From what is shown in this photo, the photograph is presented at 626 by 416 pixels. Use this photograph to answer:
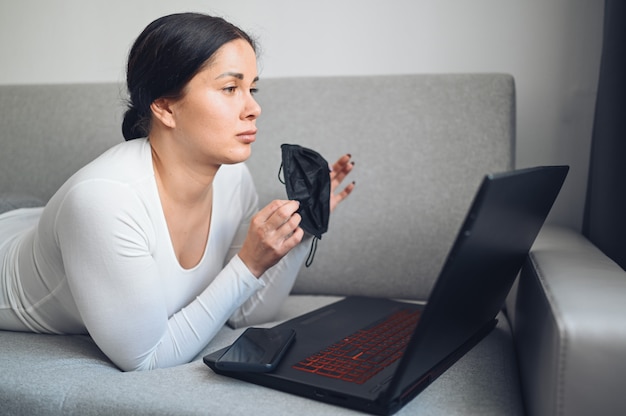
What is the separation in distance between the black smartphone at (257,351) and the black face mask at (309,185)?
26cm

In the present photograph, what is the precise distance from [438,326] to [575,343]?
6.9 inches

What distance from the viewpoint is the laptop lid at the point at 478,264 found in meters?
0.77

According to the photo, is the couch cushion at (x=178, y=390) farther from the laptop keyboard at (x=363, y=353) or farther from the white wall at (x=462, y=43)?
the white wall at (x=462, y=43)

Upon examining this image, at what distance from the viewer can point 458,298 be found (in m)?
0.88

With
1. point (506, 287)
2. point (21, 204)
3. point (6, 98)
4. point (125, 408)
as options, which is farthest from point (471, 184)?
point (6, 98)

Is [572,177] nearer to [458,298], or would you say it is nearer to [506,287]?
[506,287]

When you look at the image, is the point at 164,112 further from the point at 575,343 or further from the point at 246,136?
the point at 575,343

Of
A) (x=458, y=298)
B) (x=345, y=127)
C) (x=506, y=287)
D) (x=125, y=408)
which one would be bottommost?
(x=125, y=408)

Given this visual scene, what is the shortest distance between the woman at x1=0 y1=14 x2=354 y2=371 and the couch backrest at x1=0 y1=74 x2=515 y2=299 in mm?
231

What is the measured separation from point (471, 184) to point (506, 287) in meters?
0.45

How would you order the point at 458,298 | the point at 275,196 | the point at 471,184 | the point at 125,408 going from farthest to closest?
the point at 275,196, the point at 471,184, the point at 125,408, the point at 458,298

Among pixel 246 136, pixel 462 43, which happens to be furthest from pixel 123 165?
pixel 462 43

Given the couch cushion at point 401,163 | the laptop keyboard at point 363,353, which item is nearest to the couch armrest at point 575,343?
the laptop keyboard at point 363,353

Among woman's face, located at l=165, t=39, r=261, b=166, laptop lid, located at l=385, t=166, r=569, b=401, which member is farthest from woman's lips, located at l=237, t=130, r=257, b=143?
laptop lid, located at l=385, t=166, r=569, b=401
